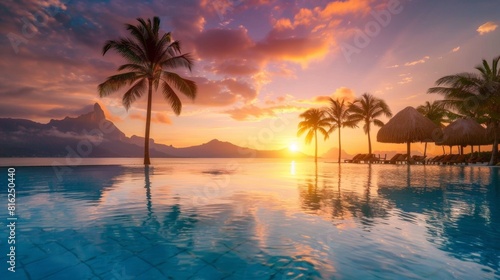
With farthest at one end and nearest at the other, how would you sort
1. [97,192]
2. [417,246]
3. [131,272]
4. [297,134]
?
[297,134], [97,192], [417,246], [131,272]

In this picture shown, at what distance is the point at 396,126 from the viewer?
2689 cm

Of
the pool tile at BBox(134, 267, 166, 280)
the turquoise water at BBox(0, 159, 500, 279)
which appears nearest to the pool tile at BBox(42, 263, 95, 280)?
the turquoise water at BBox(0, 159, 500, 279)

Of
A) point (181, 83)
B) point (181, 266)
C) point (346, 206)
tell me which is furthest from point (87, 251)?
point (181, 83)

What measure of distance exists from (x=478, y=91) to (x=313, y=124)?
65.4 feet

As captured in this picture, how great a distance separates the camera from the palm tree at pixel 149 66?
61.3ft

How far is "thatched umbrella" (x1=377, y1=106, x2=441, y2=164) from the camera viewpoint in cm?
2577

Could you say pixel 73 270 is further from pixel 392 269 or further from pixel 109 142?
pixel 109 142

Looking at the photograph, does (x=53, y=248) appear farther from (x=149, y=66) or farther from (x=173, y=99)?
(x=149, y=66)

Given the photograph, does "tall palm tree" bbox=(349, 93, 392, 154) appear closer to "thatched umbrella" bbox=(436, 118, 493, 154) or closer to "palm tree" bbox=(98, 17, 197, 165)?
"thatched umbrella" bbox=(436, 118, 493, 154)

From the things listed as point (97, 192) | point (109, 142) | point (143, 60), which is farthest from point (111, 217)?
point (109, 142)

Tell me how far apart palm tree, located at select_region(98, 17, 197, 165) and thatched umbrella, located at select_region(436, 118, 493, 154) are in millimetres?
24865

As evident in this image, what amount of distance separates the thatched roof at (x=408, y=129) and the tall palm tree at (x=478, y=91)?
2792mm

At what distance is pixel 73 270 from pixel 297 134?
3957 cm

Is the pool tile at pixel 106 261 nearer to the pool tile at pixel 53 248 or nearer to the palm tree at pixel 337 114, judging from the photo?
the pool tile at pixel 53 248
